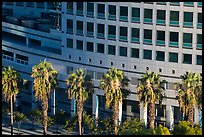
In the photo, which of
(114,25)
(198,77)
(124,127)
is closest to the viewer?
(198,77)

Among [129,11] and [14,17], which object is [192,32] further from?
[14,17]

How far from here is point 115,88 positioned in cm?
10519

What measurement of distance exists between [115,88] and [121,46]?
13944 millimetres

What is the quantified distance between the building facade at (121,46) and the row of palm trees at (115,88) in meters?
5.60

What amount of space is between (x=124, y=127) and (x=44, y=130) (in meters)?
11.3

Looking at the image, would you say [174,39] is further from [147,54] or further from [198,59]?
[147,54]

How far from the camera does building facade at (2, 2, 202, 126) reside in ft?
373

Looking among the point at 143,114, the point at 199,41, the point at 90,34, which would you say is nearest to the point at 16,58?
the point at 90,34

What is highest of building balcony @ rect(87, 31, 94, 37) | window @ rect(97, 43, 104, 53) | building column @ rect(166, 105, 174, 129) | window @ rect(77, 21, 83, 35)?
window @ rect(77, 21, 83, 35)

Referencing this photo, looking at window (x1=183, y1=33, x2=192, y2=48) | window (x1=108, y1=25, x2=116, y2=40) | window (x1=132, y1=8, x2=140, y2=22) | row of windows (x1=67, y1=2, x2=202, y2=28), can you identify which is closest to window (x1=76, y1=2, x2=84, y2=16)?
row of windows (x1=67, y1=2, x2=202, y2=28)

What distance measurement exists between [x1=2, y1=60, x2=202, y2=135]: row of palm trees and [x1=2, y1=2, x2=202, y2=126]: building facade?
18.4 ft

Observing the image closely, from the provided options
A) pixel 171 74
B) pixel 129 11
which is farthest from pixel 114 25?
pixel 171 74

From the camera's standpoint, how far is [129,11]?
116 metres

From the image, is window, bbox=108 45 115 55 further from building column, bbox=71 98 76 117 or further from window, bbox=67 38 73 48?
building column, bbox=71 98 76 117
